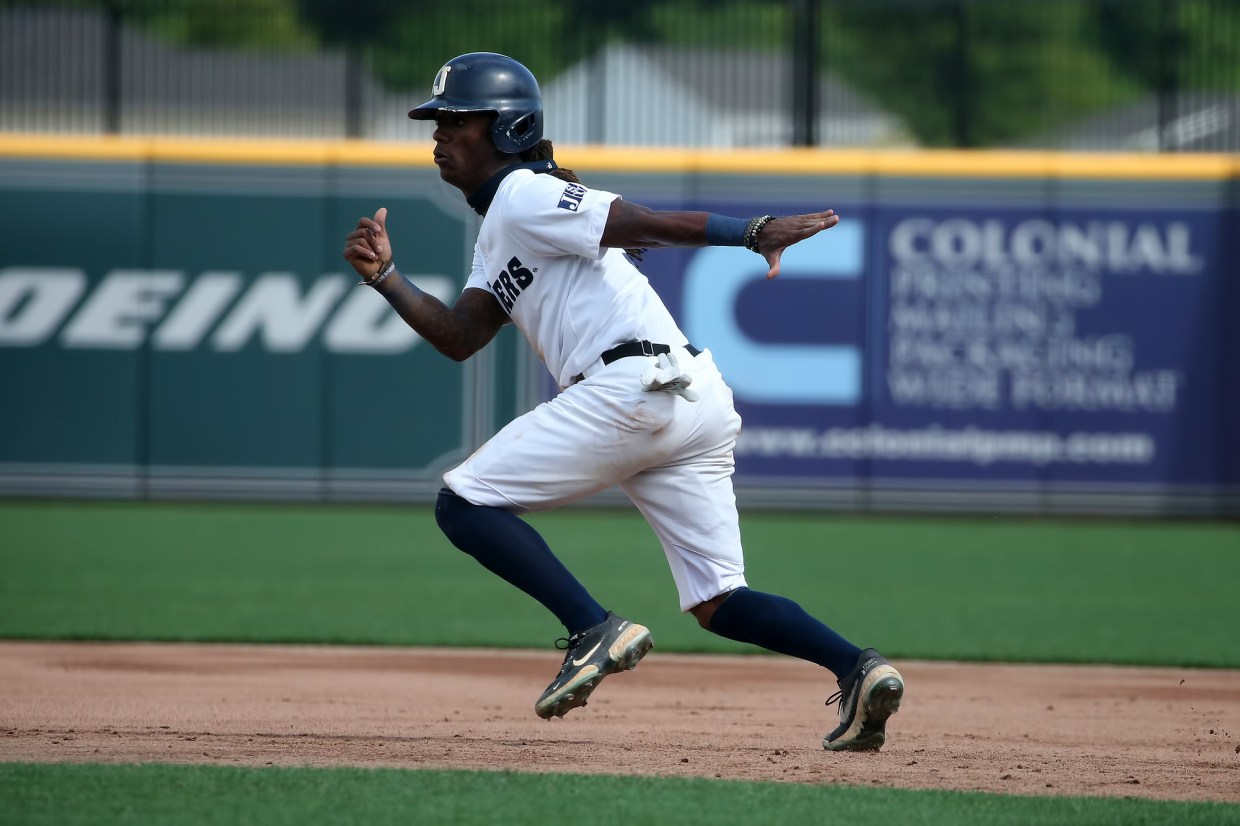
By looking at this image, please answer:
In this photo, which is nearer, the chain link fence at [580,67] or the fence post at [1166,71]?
the fence post at [1166,71]

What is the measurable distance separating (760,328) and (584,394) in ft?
32.9

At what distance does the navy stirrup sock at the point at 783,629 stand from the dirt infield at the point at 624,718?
11.9 inches

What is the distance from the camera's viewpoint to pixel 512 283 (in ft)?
14.8

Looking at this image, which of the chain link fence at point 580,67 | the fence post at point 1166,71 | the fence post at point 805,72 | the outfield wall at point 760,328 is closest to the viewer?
the outfield wall at point 760,328

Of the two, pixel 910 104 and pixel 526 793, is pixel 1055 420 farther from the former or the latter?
pixel 526 793

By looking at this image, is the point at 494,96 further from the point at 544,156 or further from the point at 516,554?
the point at 516,554

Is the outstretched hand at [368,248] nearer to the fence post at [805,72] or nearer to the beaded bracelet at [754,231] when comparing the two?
the beaded bracelet at [754,231]

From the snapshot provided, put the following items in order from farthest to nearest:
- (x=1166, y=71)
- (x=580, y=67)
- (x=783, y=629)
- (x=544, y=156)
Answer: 1. (x=580, y=67)
2. (x=1166, y=71)
3. (x=544, y=156)
4. (x=783, y=629)

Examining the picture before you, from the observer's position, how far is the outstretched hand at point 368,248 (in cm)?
448

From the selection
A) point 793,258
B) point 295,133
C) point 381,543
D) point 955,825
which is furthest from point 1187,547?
point 955,825

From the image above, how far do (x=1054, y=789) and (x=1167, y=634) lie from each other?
4.43 meters

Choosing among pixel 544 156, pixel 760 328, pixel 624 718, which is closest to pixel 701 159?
pixel 760 328

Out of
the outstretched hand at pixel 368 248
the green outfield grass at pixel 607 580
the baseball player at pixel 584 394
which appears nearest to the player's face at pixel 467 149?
the baseball player at pixel 584 394

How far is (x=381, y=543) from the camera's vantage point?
11781 mm
